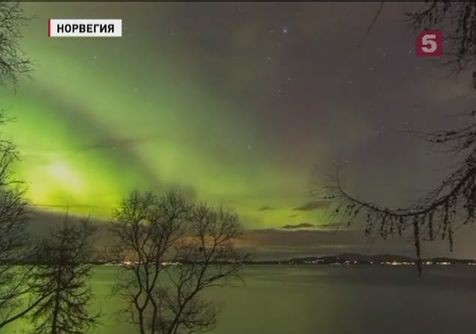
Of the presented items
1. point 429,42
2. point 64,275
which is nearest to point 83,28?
point 429,42

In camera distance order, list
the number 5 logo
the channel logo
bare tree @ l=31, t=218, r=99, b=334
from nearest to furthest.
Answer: the number 5 logo → the channel logo → bare tree @ l=31, t=218, r=99, b=334

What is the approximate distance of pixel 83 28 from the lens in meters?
4.94

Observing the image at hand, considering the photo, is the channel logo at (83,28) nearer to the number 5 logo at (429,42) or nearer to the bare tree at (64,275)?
the number 5 logo at (429,42)

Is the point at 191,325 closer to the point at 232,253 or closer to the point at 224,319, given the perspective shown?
the point at 232,253

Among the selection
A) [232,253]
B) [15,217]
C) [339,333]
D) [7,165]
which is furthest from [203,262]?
[339,333]

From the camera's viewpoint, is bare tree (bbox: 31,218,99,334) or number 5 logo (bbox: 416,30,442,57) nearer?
number 5 logo (bbox: 416,30,442,57)

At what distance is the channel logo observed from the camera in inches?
190

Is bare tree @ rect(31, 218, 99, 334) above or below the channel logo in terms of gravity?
below

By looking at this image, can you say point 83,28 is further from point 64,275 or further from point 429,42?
point 64,275

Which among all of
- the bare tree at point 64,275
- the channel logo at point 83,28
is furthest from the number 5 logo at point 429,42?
the bare tree at point 64,275

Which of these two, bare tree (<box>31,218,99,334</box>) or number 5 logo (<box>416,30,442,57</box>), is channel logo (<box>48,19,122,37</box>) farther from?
bare tree (<box>31,218,99,334</box>)

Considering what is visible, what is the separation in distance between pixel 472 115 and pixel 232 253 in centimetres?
2420

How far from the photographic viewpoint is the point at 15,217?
8367 millimetres

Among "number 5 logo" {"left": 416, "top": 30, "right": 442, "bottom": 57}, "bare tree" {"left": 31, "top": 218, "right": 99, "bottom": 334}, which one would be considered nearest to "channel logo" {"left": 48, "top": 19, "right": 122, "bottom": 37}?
"number 5 logo" {"left": 416, "top": 30, "right": 442, "bottom": 57}
